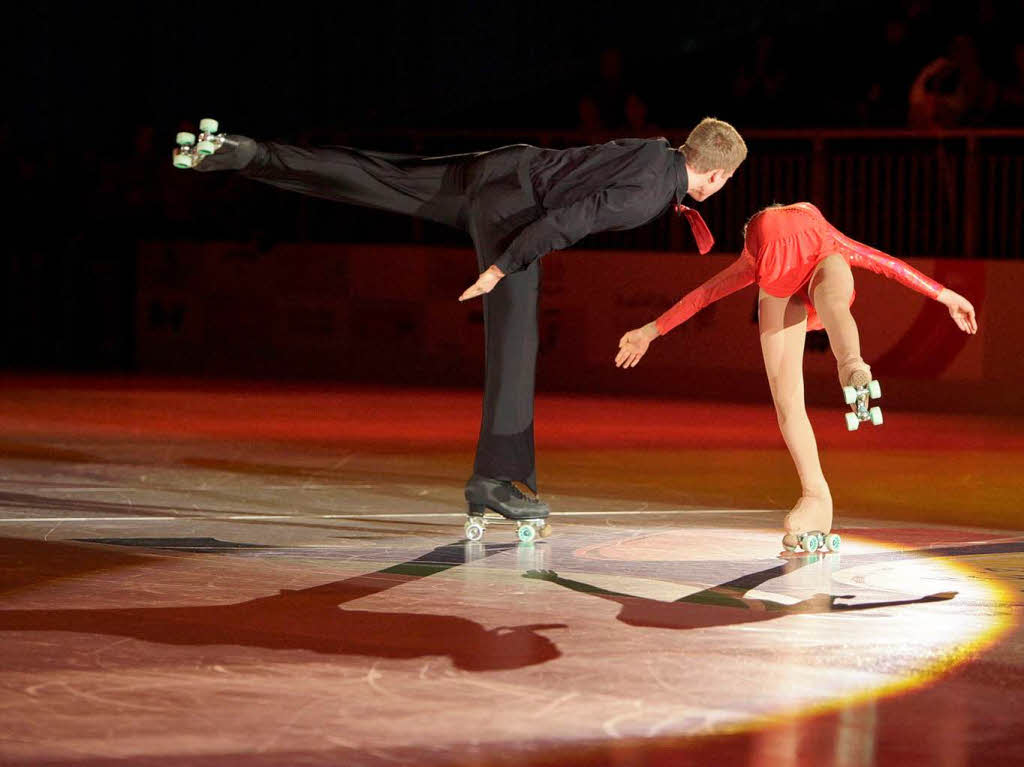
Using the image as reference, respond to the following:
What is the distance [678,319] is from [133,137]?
42.6ft

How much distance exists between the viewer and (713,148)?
7.00m

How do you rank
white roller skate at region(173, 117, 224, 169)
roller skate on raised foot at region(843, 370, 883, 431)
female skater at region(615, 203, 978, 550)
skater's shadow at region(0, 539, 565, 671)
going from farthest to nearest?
white roller skate at region(173, 117, 224, 169) → female skater at region(615, 203, 978, 550) → roller skate on raised foot at region(843, 370, 883, 431) → skater's shadow at region(0, 539, 565, 671)

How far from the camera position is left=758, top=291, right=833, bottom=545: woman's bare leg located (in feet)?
24.3

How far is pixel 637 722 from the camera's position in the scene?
4582 millimetres

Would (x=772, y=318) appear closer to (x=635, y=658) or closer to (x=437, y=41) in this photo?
(x=635, y=658)

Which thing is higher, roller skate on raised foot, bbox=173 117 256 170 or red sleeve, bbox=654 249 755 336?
roller skate on raised foot, bbox=173 117 256 170

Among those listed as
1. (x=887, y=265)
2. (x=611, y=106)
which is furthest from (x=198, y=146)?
(x=611, y=106)

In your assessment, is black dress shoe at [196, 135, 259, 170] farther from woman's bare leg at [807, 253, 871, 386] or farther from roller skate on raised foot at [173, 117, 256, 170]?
woman's bare leg at [807, 253, 871, 386]

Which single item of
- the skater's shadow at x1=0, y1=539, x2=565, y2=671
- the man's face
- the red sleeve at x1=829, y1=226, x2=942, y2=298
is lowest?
the skater's shadow at x1=0, y1=539, x2=565, y2=671

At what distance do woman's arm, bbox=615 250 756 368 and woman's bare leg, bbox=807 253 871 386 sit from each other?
0.29m

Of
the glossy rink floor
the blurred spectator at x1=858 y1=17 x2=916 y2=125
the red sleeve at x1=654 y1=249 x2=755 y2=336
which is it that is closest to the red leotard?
the red sleeve at x1=654 y1=249 x2=755 y2=336

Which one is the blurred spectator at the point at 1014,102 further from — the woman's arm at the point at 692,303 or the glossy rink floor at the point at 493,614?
the woman's arm at the point at 692,303

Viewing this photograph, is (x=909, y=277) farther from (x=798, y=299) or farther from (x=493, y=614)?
(x=493, y=614)

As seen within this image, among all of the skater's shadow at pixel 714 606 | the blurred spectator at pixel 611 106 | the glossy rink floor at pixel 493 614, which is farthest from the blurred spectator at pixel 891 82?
the skater's shadow at pixel 714 606
